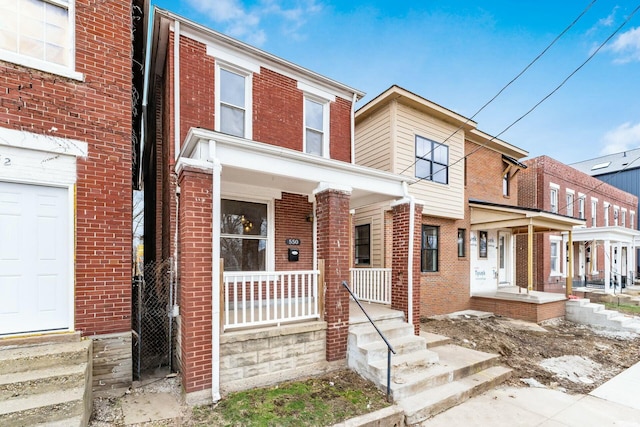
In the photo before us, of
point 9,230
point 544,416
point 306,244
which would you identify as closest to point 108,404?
point 9,230

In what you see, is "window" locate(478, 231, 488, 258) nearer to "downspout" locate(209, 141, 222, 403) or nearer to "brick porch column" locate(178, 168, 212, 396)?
"downspout" locate(209, 141, 222, 403)

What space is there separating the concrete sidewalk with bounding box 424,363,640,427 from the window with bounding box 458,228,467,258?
609 centimetres

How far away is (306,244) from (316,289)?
2.24m

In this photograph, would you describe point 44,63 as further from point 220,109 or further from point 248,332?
point 248,332

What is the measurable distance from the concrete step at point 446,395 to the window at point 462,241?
19.9 ft

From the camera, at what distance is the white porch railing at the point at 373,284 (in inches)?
289

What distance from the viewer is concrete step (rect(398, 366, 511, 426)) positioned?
4246mm

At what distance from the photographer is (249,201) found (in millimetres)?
6992

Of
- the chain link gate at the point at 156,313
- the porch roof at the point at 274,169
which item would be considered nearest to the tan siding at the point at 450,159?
the porch roof at the point at 274,169

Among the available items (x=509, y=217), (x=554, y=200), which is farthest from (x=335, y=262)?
(x=554, y=200)

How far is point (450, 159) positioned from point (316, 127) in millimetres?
5418

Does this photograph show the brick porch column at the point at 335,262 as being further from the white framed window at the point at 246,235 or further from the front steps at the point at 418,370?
the white framed window at the point at 246,235

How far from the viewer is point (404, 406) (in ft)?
14.1

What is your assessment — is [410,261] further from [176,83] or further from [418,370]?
[176,83]
